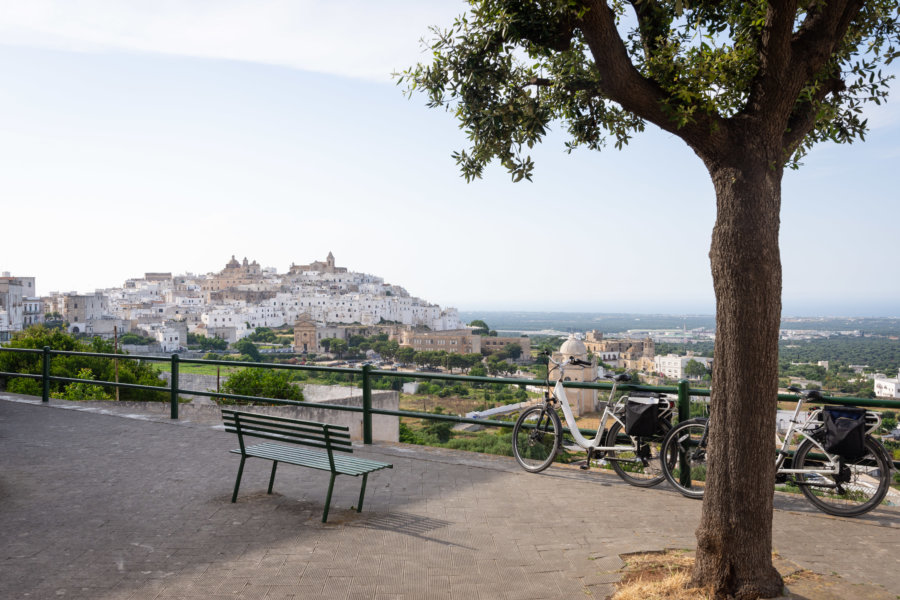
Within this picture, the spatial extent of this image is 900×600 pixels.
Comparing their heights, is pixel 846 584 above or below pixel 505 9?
below

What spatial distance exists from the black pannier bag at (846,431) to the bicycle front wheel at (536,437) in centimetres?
239

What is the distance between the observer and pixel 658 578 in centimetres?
420

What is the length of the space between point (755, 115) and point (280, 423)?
4.17m

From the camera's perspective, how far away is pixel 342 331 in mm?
127688

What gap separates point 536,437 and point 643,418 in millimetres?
1202

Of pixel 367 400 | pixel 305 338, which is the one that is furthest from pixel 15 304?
pixel 367 400

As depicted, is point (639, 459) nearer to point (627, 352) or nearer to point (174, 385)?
point (174, 385)

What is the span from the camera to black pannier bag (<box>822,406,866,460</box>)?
536cm

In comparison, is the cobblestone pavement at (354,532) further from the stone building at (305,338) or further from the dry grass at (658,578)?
the stone building at (305,338)

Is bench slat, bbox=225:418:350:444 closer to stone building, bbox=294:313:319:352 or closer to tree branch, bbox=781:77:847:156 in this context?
tree branch, bbox=781:77:847:156

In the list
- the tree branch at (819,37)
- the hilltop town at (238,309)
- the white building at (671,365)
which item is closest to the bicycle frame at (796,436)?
the tree branch at (819,37)

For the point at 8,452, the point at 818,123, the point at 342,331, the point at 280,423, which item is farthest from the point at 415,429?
the point at 342,331

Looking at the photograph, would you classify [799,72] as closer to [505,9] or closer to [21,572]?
[505,9]

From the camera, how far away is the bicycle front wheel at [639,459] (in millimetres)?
6379
